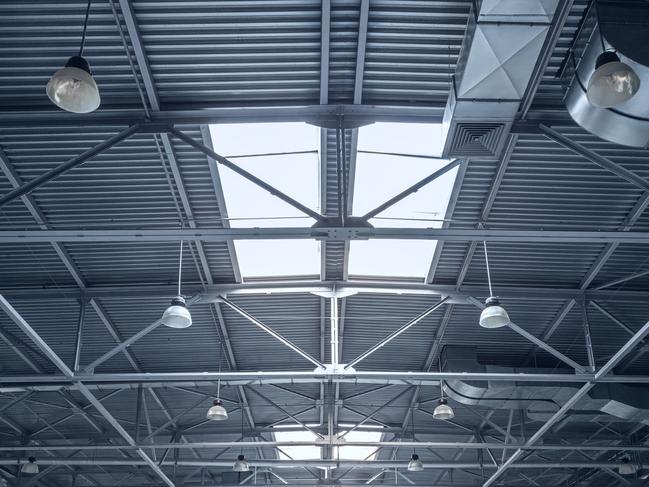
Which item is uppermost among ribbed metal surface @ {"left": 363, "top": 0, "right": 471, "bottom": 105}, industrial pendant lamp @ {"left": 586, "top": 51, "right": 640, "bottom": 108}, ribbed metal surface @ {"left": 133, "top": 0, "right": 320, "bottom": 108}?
ribbed metal surface @ {"left": 363, "top": 0, "right": 471, "bottom": 105}

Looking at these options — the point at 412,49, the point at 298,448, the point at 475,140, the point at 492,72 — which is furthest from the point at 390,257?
the point at 298,448

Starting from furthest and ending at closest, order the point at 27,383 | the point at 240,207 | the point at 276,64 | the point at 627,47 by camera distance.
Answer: the point at 27,383 < the point at 240,207 < the point at 276,64 < the point at 627,47

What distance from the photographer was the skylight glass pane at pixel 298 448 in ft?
92.9

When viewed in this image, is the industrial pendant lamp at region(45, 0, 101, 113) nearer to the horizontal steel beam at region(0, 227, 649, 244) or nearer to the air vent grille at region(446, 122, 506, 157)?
the horizontal steel beam at region(0, 227, 649, 244)

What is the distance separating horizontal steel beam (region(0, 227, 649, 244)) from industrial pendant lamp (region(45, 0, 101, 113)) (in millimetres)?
4107

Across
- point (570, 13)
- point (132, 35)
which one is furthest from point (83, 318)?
point (570, 13)

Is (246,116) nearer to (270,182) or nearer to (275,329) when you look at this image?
(270,182)

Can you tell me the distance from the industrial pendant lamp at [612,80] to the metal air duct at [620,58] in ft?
3.01

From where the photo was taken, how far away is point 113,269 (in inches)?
664

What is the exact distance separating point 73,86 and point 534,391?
1667cm

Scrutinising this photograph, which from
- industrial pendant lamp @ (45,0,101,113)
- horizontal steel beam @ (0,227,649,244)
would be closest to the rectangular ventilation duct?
horizontal steel beam @ (0,227,649,244)

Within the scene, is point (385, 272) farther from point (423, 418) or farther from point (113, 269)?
point (423, 418)

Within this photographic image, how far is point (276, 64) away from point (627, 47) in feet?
17.4

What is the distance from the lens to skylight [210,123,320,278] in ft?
41.8
